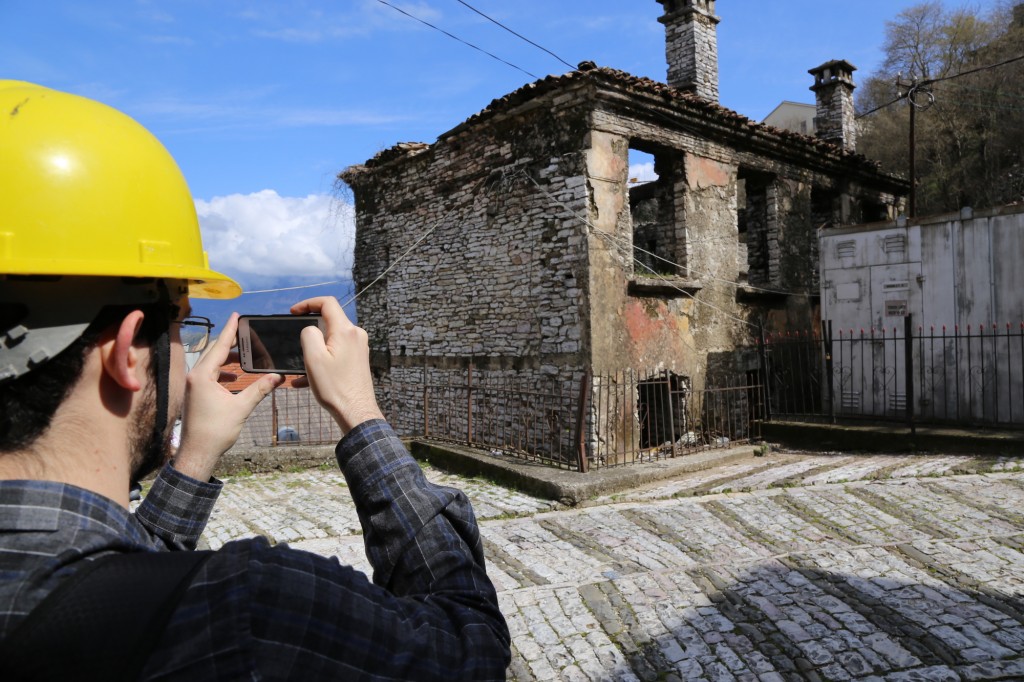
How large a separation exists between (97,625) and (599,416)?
31.9 ft

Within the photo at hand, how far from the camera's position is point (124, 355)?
3.59 feet

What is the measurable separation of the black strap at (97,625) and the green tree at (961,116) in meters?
19.1

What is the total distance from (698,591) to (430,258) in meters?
9.95

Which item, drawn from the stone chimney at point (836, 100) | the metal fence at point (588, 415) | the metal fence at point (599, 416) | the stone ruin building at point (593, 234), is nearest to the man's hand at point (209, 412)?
the metal fence at point (588, 415)

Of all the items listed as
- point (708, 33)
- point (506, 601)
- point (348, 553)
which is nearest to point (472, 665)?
point (506, 601)

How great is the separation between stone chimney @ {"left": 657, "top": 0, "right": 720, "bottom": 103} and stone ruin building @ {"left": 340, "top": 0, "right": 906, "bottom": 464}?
29mm

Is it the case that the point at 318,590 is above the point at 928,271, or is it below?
below

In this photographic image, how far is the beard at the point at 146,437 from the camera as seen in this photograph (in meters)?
1.16

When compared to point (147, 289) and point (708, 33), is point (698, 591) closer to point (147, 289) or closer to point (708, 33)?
point (147, 289)

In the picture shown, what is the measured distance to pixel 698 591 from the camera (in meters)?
4.72

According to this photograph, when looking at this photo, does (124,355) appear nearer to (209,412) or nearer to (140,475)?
(140,475)

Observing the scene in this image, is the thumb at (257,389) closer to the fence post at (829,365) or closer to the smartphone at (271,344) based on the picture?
the smartphone at (271,344)

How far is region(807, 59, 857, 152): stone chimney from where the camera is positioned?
53.4 feet

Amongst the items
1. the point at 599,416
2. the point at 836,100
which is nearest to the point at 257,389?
the point at 599,416
